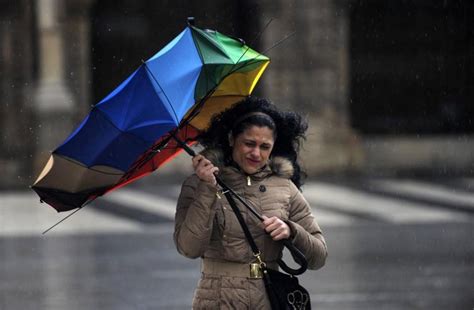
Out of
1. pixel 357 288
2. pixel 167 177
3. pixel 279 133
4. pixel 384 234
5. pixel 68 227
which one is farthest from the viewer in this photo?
pixel 167 177

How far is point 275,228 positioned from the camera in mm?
4406

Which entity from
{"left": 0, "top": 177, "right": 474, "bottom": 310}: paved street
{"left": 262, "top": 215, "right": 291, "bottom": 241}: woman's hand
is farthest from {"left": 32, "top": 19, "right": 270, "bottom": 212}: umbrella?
{"left": 0, "top": 177, "right": 474, "bottom": 310}: paved street

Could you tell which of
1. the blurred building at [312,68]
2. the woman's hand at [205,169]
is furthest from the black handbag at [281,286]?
the blurred building at [312,68]

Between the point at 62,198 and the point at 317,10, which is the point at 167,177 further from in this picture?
the point at 62,198

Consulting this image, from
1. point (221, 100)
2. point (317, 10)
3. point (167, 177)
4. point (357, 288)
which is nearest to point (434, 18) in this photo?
point (317, 10)

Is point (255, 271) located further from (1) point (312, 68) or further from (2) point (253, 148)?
(1) point (312, 68)

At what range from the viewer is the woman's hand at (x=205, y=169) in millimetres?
4410

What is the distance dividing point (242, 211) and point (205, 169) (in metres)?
0.24

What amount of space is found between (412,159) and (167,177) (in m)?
4.13

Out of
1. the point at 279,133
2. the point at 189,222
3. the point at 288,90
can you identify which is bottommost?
the point at 189,222

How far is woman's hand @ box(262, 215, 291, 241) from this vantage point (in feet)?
14.4

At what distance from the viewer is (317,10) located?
68.1 feet

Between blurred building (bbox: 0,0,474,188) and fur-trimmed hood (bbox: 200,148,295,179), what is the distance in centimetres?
1480

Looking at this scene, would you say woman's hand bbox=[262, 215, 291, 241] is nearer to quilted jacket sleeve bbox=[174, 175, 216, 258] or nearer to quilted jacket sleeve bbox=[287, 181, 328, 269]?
quilted jacket sleeve bbox=[287, 181, 328, 269]
